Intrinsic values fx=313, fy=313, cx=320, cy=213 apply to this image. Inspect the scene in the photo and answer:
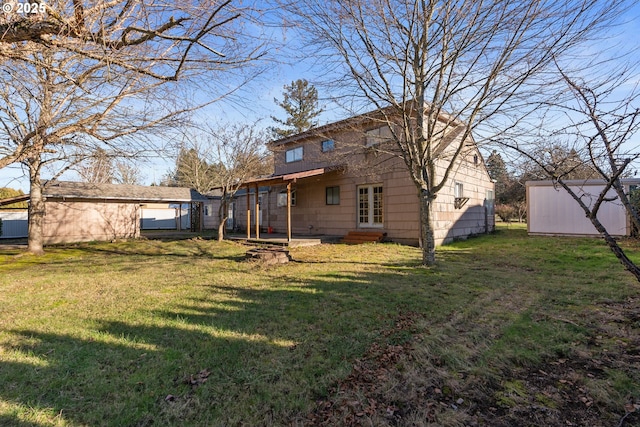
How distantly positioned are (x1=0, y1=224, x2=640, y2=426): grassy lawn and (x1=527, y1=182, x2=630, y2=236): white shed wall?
28.6 ft

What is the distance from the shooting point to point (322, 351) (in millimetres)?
3117

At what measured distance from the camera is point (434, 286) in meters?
5.64

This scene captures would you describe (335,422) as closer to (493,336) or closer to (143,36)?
(493,336)

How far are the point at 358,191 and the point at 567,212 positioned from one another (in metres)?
9.19

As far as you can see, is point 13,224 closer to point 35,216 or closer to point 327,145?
point 35,216

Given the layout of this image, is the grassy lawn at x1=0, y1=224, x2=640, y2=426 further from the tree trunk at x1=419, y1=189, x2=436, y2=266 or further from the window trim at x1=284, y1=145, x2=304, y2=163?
the window trim at x1=284, y1=145, x2=304, y2=163

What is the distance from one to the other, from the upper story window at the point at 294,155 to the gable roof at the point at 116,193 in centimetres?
747

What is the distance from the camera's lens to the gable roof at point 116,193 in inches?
577

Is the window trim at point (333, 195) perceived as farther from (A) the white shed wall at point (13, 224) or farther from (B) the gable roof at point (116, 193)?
(A) the white shed wall at point (13, 224)

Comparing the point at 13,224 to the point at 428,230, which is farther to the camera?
the point at 13,224

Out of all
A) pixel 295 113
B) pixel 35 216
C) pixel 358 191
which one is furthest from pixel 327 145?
pixel 295 113

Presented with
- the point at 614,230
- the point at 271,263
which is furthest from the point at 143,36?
the point at 614,230

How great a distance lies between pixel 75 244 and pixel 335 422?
1690 centimetres

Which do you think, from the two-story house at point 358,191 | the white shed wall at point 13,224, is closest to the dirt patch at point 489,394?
the two-story house at point 358,191
